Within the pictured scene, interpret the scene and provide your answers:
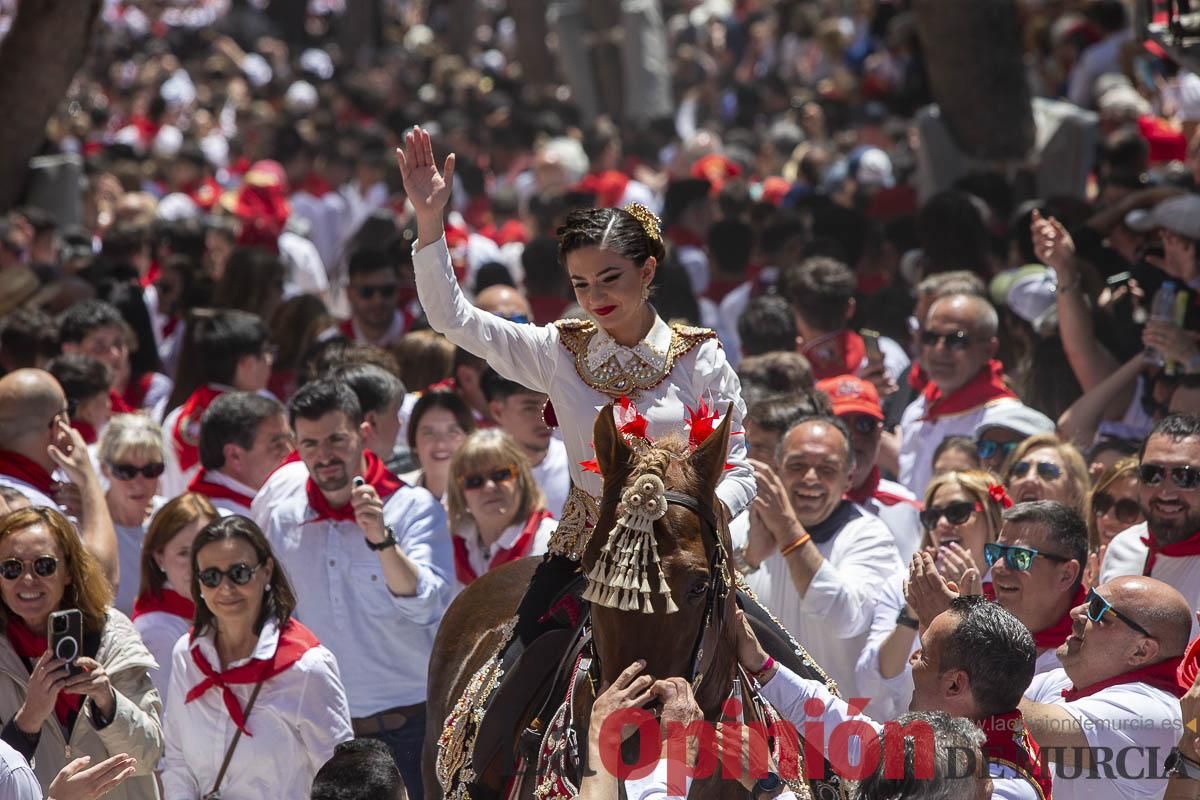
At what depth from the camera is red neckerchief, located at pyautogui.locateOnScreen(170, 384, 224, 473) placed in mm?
8898

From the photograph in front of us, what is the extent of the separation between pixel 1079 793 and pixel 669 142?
55.5 ft

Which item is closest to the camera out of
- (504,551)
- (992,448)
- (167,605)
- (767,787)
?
(767,787)

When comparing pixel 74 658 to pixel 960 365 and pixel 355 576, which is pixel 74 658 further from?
pixel 960 365

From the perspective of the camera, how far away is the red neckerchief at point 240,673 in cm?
602

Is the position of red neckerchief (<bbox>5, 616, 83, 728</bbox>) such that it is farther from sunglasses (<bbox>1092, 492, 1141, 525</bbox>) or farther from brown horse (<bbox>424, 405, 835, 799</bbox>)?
sunglasses (<bbox>1092, 492, 1141, 525</bbox>)

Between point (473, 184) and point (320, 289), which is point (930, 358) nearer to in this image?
point (320, 289)

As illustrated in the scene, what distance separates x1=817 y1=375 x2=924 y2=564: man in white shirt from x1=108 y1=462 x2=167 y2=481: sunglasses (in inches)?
127

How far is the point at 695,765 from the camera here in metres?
4.43

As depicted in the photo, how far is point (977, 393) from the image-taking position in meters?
8.60

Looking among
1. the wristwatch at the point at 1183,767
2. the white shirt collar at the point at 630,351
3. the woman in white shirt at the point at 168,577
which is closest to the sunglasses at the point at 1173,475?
the wristwatch at the point at 1183,767

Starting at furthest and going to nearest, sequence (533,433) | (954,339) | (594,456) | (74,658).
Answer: (954,339)
(533,433)
(74,658)
(594,456)

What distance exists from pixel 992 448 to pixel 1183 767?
331cm

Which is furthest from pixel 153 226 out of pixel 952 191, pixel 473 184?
pixel 952 191

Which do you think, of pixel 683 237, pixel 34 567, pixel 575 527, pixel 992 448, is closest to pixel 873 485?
pixel 992 448
